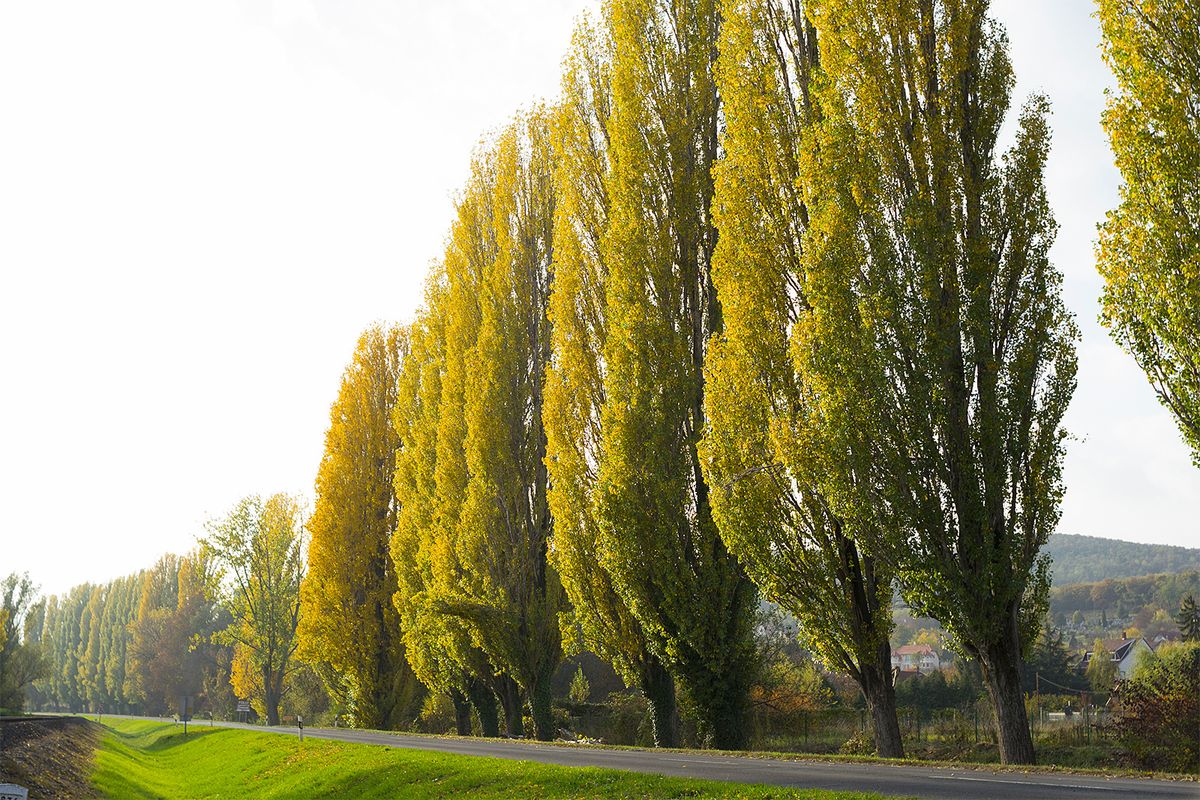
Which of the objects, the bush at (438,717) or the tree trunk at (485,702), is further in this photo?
the bush at (438,717)

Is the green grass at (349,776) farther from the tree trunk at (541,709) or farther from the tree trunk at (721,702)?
the tree trunk at (541,709)

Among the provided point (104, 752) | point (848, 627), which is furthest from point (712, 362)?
point (104, 752)

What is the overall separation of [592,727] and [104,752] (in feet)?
61.4

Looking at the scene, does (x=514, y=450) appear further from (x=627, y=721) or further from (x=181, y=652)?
(x=181, y=652)

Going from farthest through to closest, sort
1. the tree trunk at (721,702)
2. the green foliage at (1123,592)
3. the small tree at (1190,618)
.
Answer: the green foliage at (1123,592) < the small tree at (1190,618) < the tree trunk at (721,702)

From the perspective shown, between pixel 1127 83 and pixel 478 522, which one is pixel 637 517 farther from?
pixel 1127 83

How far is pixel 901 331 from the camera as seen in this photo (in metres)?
16.7

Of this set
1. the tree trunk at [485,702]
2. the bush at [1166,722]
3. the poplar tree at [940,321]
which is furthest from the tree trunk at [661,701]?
the bush at [1166,722]

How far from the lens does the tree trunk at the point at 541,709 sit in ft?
94.0

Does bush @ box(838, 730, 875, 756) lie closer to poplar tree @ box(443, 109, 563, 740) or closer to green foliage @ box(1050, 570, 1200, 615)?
poplar tree @ box(443, 109, 563, 740)

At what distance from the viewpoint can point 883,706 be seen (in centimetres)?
1845

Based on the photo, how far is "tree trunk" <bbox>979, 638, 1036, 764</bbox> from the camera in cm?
1592

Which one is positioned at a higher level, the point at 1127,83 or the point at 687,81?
the point at 687,81

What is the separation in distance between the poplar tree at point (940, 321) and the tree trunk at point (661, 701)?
26.6ft
